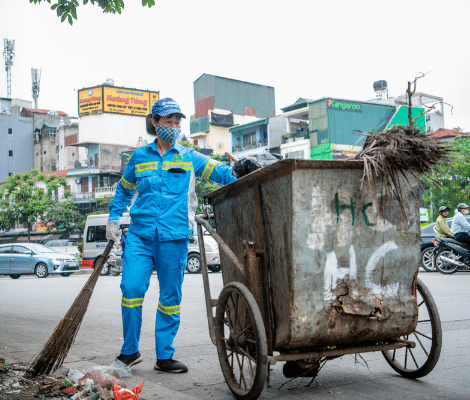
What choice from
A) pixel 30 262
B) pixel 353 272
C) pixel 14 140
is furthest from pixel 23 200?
pixel 353 272

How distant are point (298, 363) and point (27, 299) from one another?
8401 mm

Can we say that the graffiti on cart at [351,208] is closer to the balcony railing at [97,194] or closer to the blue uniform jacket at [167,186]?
the blue uniform jacket at [167,186]

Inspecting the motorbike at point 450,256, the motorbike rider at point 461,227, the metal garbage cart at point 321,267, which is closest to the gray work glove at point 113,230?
the metal garbage cart at point 321,267

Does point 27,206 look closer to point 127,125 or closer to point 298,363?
point 127,125

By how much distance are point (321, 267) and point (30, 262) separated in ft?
64.1

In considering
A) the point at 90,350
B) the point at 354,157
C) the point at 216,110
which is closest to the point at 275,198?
the point at 354,157

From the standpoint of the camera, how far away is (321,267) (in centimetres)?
301

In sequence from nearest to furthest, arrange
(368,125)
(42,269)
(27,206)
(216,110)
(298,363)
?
(298,363)
(42,269)
(27,206)
(368,125)
(216,110)

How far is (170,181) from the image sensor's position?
13.4 feet

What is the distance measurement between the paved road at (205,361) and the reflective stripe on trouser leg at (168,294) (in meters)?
0.21

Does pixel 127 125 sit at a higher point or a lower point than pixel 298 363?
higher

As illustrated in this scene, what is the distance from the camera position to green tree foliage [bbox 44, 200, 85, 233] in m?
49.8

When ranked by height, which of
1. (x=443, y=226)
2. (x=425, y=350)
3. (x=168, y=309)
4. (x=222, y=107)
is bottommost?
(x=425, y=350)

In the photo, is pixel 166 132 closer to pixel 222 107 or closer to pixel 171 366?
pixel 171 366
